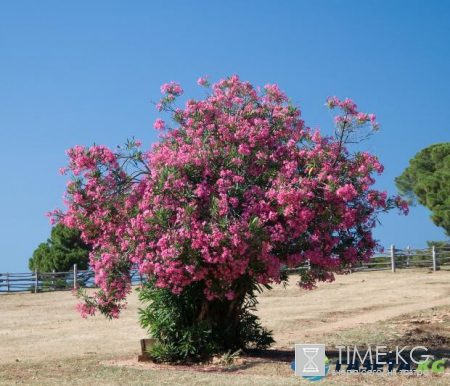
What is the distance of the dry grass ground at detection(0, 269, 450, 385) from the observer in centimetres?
1229

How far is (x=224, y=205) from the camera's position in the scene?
1197cm

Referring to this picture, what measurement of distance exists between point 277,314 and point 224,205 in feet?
44.7

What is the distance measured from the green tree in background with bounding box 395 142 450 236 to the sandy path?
12126mm

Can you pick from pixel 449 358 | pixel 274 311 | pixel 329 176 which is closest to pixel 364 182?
pixel 329 176

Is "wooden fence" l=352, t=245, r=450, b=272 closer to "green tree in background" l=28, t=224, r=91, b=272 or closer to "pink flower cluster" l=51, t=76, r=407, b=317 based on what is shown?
"green tree in background" l=28, t=224, r=91, b=272

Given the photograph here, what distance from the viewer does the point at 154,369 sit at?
43.1ft

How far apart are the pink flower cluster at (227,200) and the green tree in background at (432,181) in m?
38.1

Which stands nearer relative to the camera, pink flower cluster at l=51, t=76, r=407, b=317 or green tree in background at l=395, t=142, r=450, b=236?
pink flower cluster at l=51, t=76, r=407, b=317

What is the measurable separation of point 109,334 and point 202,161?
10304 millimetres

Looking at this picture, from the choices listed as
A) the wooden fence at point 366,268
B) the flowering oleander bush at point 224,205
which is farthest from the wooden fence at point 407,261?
the flowering oleander bush at point 224,205

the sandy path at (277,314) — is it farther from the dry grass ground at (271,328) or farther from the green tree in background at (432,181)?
the green tree in background at (432,181)

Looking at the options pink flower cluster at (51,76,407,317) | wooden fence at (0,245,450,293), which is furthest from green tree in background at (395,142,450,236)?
pink flower cluster at (51,76,407,317)

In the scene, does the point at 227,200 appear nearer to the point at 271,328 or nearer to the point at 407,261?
the point at 271,328

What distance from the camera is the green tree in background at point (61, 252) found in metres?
48.7
